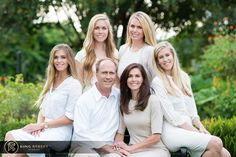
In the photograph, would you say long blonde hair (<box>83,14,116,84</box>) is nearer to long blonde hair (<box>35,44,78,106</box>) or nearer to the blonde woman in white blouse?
long blonde hair (<box>35,44,78,106</box>)

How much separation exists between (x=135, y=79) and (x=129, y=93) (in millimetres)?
209

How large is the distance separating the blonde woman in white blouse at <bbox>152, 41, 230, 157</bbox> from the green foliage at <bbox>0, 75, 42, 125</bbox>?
3.37m

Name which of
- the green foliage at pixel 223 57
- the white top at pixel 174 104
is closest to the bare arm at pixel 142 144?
the white top at pixel 174 104

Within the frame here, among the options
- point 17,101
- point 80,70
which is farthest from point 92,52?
point 17,101

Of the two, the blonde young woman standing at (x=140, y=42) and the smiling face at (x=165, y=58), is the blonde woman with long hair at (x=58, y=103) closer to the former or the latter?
the blonde young woman standing at (x=140, y=42)

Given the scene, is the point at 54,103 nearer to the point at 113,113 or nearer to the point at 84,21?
the point at 113,113

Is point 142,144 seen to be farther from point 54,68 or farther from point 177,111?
point 54,68

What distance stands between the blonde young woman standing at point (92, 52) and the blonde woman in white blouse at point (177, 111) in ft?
2.29

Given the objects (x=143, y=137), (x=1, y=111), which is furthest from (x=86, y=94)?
(x=1, y=111)

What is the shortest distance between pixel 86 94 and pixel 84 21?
6269 mm

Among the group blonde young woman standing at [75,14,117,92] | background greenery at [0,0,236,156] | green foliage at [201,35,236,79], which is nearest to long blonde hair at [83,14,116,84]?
blonde young woman standing at [75,14,117,92]

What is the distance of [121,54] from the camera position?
6832 millimetres

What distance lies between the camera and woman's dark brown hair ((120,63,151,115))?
20.0 ft

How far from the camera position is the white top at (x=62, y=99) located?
252 inches
